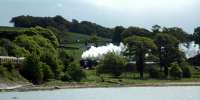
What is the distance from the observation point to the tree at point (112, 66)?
5228 inches

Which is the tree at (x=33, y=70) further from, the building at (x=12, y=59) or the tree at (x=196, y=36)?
the tree at (x=196, y=36)

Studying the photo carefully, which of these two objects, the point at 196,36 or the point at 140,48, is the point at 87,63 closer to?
the point at 140,48

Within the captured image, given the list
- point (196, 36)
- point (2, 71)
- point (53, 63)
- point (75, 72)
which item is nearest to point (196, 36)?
point (196, 36)

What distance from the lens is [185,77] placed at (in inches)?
5389

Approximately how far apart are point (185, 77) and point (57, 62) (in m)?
32.3

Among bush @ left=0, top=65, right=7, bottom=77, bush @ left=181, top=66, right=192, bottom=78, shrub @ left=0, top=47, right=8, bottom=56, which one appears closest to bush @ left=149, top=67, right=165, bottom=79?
bush @ left=181, top=66, right=192, bottom=78

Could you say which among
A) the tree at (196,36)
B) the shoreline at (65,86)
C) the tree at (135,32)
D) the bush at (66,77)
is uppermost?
the tree at (135,32)

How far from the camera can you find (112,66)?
133750 millimetres

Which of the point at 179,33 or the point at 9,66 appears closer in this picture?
the point at 9,66

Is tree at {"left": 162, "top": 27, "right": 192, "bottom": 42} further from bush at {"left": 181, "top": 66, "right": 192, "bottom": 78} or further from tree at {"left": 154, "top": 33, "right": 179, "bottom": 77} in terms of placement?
bush at {"left": 181, "top": 66, "right": 192, "bottom": 78}

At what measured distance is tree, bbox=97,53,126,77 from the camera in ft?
436

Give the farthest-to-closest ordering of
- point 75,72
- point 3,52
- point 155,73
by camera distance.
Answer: point 155,73 < point 3,52 < point 75,72

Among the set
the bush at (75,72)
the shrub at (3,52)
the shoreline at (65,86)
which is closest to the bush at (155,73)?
the shoreline at (65,86)

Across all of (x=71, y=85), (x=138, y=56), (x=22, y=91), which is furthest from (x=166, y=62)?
(x=22, y=91)
